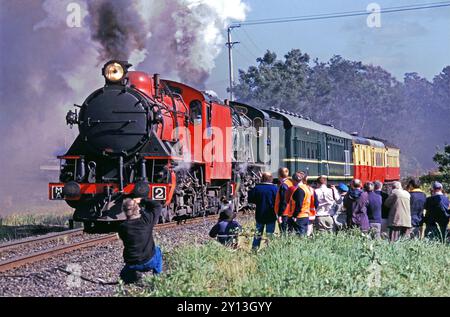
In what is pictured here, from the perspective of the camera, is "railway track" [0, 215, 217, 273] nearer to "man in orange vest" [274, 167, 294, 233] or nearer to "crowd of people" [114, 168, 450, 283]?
"crowd of people" [114, 168, 450, 283]

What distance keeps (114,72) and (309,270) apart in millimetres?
7335

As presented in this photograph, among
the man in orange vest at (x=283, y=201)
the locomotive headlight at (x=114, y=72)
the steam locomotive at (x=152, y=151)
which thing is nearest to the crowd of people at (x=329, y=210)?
the man in orange vest at (x=283, y=201)

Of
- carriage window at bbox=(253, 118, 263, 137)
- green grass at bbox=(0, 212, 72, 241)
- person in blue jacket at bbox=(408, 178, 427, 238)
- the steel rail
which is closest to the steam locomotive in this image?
the steel rail

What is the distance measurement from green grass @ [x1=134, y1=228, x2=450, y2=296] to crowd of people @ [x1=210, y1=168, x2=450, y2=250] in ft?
1.73

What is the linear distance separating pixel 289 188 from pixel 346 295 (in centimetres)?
456

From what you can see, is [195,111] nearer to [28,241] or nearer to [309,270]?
[28,241]

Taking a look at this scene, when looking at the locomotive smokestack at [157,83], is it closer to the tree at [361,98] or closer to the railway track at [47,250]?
the railway track at [47,250]

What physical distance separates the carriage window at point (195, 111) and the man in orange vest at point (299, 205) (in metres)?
5.40

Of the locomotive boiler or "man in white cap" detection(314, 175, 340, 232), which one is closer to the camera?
"man in white cap" detection(314, 175, 340, 232)

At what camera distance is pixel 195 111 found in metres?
Answer: 17.0

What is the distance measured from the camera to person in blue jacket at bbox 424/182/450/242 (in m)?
12.5

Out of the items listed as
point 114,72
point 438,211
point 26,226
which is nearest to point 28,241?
point 114,72
